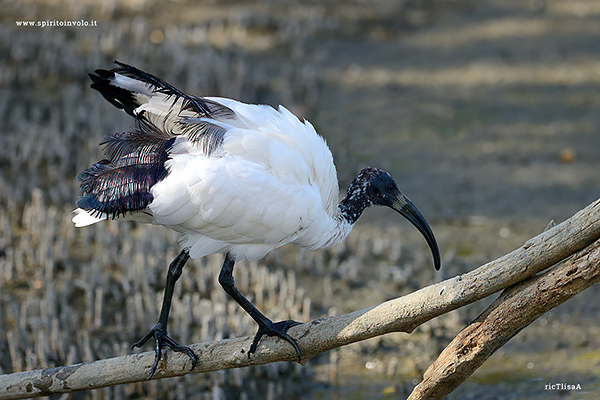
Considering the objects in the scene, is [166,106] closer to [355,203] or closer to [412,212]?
[355,203]

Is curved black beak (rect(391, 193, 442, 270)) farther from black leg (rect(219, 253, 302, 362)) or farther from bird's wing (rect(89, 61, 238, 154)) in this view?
bird's wing (rect(89, 61, 238, 154))

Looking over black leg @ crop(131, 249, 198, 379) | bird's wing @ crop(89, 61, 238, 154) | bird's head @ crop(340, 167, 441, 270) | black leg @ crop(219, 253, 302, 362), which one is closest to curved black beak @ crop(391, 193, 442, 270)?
bird's head @ crop(340, 167, 441, 270)

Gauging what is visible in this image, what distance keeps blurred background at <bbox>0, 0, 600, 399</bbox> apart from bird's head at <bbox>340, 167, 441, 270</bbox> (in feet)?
4.53

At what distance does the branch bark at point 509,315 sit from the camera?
2.87 m

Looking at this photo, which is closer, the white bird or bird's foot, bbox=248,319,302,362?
the white bird

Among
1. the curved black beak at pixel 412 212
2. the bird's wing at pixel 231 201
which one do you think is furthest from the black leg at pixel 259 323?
the curved black beak at pixel 412 212

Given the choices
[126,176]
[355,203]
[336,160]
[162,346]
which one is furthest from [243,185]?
[336,160]

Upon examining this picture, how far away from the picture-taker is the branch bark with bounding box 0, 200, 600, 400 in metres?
2.89

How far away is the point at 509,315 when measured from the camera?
3.06 m

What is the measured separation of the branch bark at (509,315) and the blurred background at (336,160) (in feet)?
4.89

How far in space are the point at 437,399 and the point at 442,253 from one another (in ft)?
9.27

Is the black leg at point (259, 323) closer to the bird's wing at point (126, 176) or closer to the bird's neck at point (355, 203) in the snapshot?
the bird's wing at point (126, 176)

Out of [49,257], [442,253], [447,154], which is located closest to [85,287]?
[49,257]

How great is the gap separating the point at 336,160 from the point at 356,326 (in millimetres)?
4394
